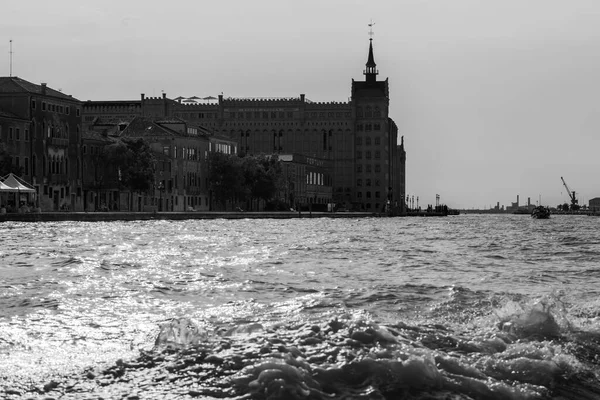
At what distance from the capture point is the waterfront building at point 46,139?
97750 mm

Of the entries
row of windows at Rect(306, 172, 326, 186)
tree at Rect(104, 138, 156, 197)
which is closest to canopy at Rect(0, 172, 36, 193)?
tree at Rect(104, 138, 156, 197)

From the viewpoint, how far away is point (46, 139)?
101 metres

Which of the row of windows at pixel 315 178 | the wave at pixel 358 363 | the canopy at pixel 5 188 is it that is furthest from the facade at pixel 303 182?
the wave at pixel 358 363

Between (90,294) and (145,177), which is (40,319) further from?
(145,177)

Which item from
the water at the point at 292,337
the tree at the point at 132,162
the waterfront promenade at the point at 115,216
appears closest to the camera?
the water at the point at 292,337

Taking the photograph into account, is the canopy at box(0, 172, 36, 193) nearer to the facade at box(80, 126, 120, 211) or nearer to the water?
the facade at box(80, 126, 120, 211)

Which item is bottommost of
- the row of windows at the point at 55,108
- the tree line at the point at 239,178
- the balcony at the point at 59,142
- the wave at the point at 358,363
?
the wave at the point at 358,363

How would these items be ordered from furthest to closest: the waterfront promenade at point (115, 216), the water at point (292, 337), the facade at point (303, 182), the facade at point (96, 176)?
the facade at point (303, 182) → the facade at point (96, 176) → the waterfront promenade at point (115, 216) → the water at point (292, 337)

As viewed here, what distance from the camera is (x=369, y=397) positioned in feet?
32.1

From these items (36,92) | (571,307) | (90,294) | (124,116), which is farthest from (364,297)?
(124,116)

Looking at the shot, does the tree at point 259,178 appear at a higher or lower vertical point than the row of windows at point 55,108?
lower

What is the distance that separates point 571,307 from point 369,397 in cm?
795

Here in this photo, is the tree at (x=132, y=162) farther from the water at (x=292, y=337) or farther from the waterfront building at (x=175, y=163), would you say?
the water at (x=292, y=337)

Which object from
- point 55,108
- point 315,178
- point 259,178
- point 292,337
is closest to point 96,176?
point 55,108
